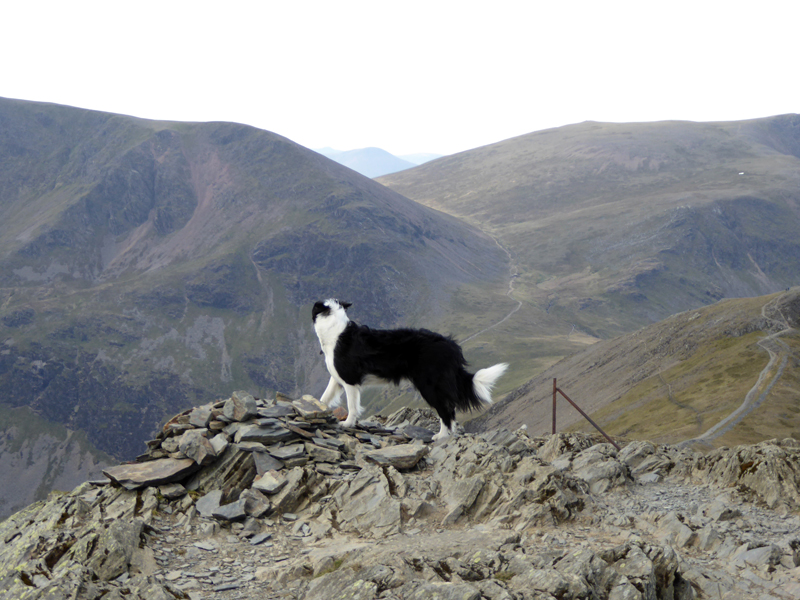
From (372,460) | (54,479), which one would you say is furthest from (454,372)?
(54,479)

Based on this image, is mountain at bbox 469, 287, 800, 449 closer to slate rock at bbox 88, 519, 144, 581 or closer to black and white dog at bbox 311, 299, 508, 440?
black and white dog at bbox 311, 299, 508, 440

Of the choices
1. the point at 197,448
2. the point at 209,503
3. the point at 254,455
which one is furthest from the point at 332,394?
the point at 209,503

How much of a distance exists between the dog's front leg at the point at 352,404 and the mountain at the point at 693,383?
28.8 metres

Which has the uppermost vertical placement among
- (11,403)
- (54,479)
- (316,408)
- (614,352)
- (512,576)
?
(316,408)

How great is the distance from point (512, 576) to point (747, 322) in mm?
72085

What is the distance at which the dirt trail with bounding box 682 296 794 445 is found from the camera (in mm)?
41562

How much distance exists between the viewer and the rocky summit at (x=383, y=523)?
419 inches

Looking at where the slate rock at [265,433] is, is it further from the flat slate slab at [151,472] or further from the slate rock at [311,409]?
the flat slate slab at [151,472]

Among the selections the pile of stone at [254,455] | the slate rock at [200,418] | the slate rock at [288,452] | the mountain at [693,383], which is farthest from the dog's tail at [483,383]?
the mountain at [693,383]

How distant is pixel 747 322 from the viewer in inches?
2746

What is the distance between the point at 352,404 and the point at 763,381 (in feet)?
163

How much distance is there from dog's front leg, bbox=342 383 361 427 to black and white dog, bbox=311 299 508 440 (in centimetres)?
4

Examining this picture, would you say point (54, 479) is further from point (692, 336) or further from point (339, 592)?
point (339, 592)

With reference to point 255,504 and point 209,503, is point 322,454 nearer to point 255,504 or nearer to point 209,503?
point 255,504
